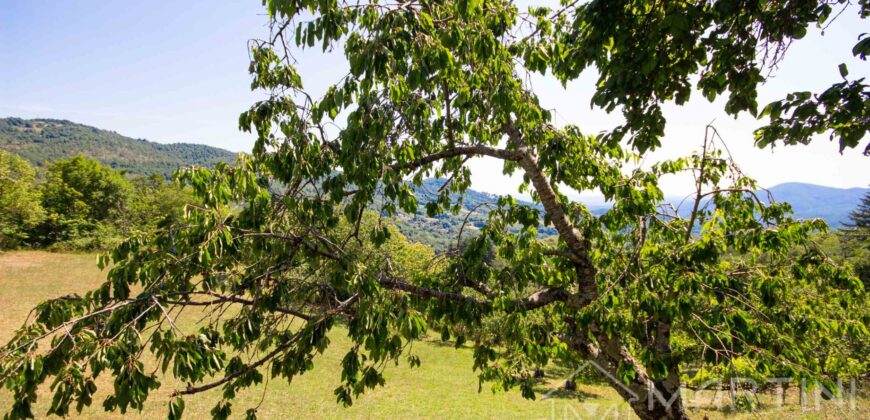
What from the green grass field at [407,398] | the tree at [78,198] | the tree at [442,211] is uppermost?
the tree at [78,198]

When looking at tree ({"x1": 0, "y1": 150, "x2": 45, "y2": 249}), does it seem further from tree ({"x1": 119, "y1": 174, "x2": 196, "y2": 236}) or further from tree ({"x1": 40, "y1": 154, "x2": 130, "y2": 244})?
tree ({"x1": 119, "y1": 174, "x2": 196, "y2": 236})

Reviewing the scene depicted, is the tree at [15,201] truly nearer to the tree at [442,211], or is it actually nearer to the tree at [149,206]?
the tree at [149,206]

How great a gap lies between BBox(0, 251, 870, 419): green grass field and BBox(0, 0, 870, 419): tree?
5458 millimetres

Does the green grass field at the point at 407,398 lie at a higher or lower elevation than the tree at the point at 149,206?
lower

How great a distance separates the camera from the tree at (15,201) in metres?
35.4

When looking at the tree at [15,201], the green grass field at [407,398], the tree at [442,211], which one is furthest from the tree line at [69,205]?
the tree at [442,211]

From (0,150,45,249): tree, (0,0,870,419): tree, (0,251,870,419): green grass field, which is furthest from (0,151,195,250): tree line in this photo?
(0,0,870,419): tree

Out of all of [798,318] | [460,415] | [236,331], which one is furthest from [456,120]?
[460,415]

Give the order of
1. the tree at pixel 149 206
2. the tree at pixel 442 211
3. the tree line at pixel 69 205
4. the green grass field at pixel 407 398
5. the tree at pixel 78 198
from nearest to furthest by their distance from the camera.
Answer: the tree at pixel 442 211 < the green grass field at pixel 407 398 < the tree line at pixel 69 205 < the tree at pixel 78 198 < the tree at pixel 149 206

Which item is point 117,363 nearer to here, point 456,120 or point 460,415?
point 456,120

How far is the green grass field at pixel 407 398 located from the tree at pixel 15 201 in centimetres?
792

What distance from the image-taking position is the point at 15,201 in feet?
118

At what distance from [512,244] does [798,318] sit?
3.92 meters

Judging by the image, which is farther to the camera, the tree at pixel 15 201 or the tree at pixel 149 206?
the tree at pixel 149 206
